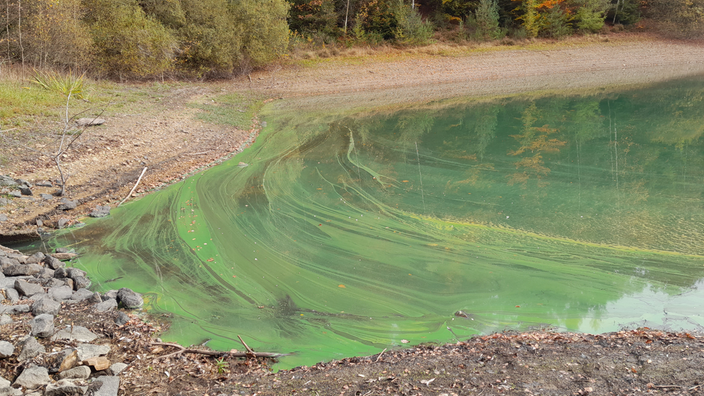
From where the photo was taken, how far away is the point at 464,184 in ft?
27.8

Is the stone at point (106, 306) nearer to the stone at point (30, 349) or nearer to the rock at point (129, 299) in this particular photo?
the rock at point (129, 299)

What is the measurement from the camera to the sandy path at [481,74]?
17016mm

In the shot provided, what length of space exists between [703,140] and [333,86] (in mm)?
11437

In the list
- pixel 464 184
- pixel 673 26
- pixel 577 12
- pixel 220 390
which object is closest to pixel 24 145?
pixel 220 390

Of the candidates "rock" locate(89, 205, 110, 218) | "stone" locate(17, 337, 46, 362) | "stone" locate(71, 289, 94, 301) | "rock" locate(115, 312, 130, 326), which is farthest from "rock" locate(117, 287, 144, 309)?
"rock" locate(89, 205, 110, 218)

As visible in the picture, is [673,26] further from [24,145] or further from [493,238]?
[24,145]

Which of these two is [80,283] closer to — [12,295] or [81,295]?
[81,295]

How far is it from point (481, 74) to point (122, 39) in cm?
1384

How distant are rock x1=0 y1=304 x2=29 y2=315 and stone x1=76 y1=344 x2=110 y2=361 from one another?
3.17 ft

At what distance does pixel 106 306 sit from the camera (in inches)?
179

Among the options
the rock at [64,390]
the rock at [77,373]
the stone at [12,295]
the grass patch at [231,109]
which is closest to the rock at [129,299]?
the stone at [12,295]

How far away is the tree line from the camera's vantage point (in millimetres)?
13102

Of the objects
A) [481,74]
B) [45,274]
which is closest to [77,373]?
[45,274]

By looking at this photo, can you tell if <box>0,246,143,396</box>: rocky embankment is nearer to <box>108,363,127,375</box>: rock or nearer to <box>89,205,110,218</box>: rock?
<box>108,363,127,375</box>: rock
